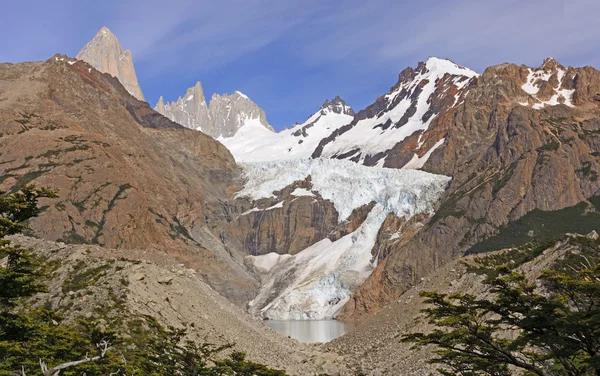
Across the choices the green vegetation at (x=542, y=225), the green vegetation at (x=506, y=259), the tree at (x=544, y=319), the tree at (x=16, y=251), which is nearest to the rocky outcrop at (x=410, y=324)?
the green vegetation at (x=506, y=259)

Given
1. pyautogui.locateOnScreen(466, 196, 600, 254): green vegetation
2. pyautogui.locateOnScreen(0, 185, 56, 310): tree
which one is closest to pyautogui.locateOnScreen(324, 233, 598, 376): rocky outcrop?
pyautogui.locateOnScreen(0, 185, 56, 310): tree

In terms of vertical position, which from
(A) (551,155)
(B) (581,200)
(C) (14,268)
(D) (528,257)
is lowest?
(C) (14,268)

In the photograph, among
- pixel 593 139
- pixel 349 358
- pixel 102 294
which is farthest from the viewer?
pixel 593 139

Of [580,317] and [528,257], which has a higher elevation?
[528,257]

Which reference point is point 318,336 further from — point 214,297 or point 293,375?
point 293,375

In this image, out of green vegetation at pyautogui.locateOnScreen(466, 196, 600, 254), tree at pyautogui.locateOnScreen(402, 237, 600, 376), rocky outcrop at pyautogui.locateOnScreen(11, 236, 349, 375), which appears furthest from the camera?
green vegetation at pyautogui.locateOnScreen(466, 196, 600, 254)

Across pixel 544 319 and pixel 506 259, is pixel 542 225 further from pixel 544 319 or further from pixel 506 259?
pixel 544 319

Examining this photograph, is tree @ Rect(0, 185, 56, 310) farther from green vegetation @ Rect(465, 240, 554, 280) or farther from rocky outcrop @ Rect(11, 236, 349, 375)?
green vegetation @ Rect(465, 240, 554, 280)

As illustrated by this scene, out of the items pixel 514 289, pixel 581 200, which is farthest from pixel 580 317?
pixel 581 200
